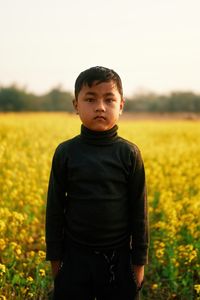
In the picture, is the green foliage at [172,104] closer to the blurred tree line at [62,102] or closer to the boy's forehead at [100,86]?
the blurred tree line at [62,102]

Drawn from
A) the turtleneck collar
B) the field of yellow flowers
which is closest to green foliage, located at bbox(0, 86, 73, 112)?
the field of yellow flowers

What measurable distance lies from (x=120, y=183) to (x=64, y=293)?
600mm

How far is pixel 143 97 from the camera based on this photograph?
64250 mm

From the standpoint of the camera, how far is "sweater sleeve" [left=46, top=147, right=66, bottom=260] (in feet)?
7.73

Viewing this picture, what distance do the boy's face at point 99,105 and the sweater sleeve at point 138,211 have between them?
8.1 inches

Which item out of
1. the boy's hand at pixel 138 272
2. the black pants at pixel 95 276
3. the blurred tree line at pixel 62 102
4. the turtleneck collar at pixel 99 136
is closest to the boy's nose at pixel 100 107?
the turtleneck collar at pixel 99 136

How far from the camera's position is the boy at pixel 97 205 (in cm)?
226

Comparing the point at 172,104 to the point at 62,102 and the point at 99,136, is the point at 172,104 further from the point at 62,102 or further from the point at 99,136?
the point at 99,136

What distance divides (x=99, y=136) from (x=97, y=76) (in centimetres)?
27

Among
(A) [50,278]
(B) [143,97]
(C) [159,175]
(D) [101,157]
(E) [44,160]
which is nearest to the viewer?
(D) [101,157]

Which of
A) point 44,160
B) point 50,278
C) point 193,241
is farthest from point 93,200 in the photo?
point 44,160

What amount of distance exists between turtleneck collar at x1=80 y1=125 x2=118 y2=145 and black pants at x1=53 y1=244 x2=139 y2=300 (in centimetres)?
52

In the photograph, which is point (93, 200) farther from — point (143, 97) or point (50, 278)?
point (143, 97)

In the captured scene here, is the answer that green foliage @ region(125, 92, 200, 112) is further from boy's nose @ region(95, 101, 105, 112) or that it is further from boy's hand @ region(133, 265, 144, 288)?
boy's nose @ region(95, 101, 105, 112)
